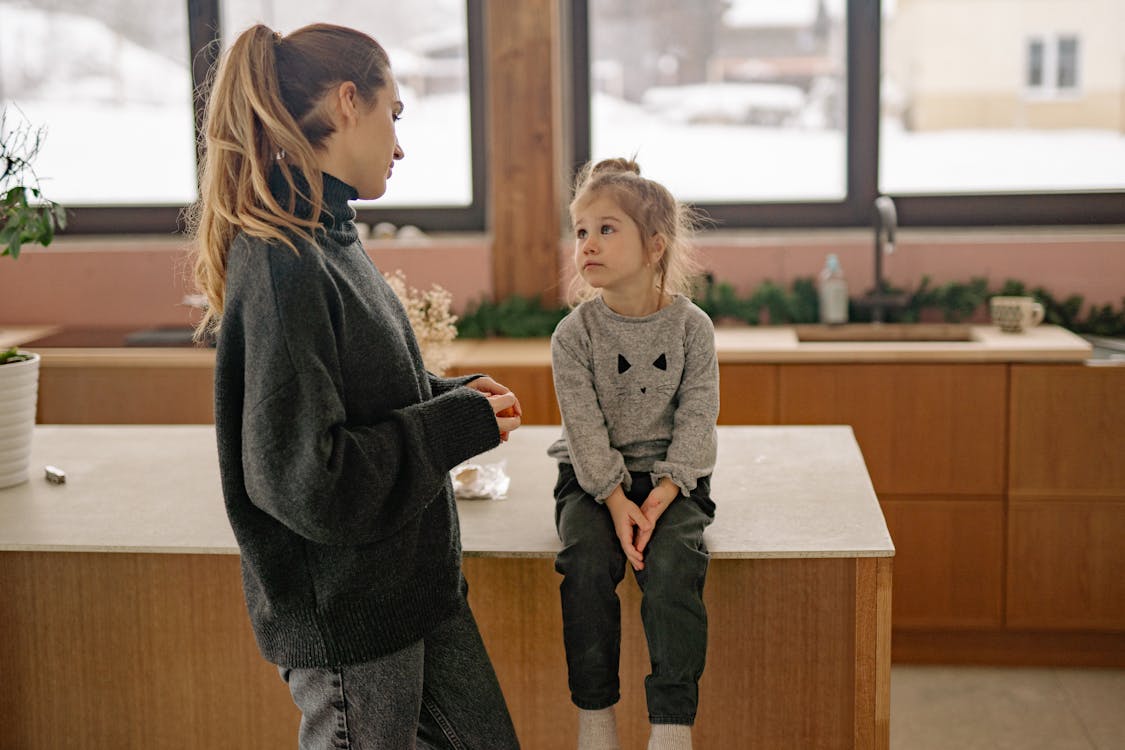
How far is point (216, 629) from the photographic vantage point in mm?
2170

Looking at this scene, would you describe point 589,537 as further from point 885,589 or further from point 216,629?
point 216,629

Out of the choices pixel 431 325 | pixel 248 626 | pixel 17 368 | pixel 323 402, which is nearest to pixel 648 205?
pixel 431 325

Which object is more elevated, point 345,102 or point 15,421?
point 345,102

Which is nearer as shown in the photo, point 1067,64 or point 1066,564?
point 1066,564

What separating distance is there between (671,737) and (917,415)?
1.86 metres

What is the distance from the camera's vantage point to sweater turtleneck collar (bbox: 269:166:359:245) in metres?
1.55

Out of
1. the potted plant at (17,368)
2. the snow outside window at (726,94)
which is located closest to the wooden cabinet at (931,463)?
the snow outside window at (726,94)

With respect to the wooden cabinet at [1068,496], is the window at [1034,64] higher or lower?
higher

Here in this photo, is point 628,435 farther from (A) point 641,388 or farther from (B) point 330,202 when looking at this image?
(B) point 330,202

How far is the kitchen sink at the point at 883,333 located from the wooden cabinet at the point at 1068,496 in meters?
0.38

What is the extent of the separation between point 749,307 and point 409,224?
3.90ft

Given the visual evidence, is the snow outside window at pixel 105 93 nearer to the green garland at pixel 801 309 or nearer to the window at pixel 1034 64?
the green garland at pixel 801 309

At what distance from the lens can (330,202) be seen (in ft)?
5.21

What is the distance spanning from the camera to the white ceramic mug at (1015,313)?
11.8 feet
